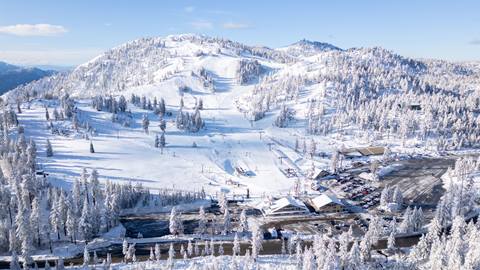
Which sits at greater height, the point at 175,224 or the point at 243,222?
the point at 243,222

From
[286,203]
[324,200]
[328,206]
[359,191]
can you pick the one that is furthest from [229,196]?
[359,191]

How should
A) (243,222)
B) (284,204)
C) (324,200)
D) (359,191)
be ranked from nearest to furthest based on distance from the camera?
(243,222)
(284,204)
(324,200)
(359,191)

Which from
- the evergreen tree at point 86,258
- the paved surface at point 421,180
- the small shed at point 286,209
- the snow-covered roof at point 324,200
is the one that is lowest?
the evergreen tree at point 86,258

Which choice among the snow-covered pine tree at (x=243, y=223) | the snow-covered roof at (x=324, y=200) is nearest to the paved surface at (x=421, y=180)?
the snow-covered roof at (x=324, y=200)

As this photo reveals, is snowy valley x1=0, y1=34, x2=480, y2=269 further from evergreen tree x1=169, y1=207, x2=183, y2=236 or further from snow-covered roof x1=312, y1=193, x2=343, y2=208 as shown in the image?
snow-covered roof x1=312, y1=193, x2=343, y2=208

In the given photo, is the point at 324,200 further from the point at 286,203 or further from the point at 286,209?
the point at 286,209

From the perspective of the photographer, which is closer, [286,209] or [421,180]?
[286,209]

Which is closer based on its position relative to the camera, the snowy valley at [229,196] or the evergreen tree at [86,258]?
the evergreen tree at [86,258]

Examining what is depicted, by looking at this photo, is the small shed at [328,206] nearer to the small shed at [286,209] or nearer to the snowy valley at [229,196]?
the snowy valley at [229,196]

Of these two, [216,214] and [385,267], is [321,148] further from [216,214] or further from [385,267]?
[385,267]

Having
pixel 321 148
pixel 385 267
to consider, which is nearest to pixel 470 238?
pixel 385 267

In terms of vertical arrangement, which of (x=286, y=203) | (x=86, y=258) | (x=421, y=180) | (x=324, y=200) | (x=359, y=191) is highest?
(x=421, y=180)
